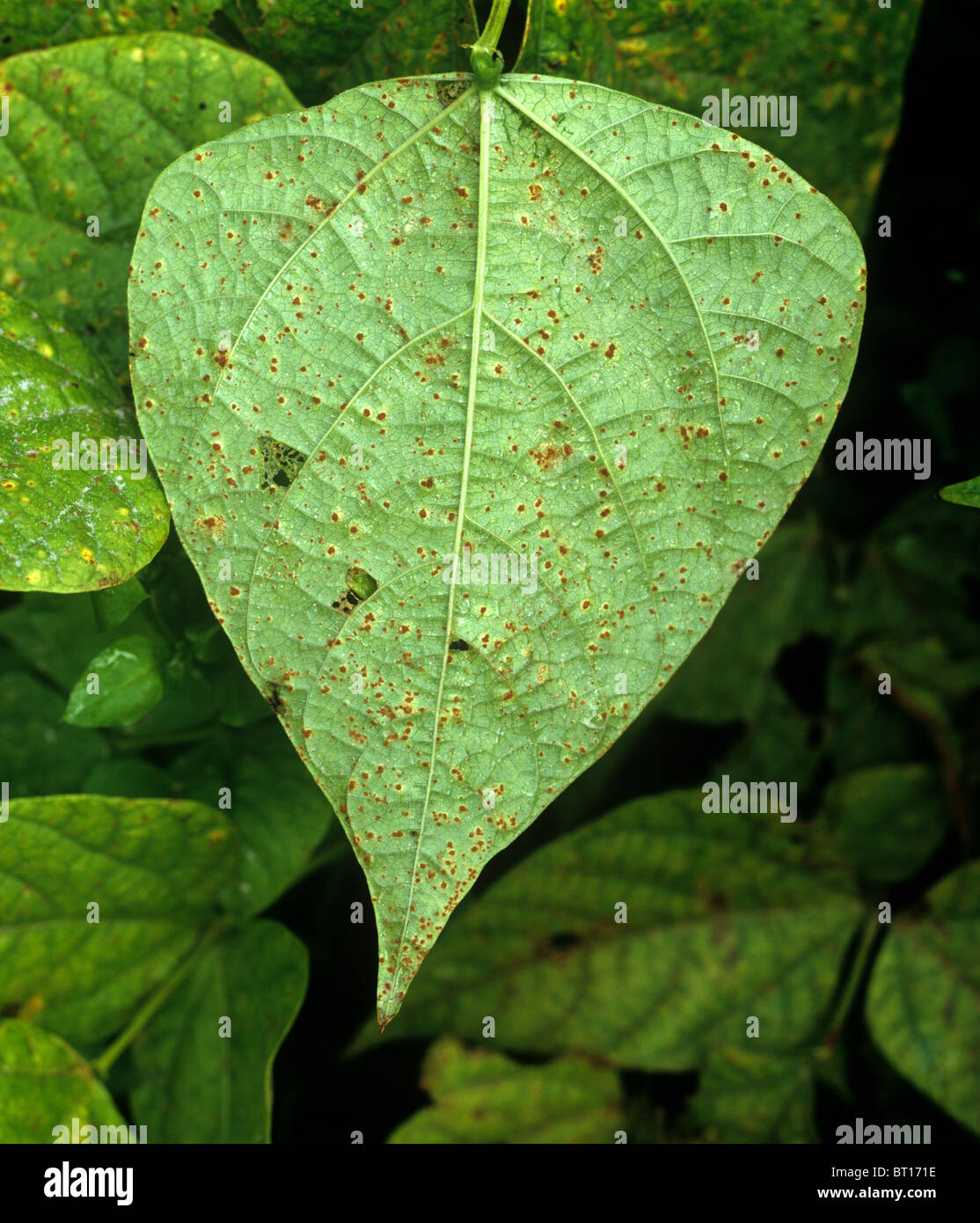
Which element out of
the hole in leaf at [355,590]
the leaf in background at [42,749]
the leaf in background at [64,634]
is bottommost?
the leaf in background at [42,749]

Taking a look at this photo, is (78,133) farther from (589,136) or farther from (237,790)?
(237,790)

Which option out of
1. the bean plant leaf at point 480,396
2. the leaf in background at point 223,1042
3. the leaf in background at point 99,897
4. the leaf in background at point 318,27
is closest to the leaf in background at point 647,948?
the leaf in background at point 223,1042

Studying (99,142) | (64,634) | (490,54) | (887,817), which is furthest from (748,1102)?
(99,142)

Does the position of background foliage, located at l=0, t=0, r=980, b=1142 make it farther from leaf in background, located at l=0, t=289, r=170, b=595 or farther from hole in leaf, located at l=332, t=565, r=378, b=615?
hole in leaf, located at l=332, t=565, r=378, b=615

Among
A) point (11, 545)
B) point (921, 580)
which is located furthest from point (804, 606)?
point (11, 545)

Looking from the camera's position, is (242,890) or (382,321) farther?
(242,890)

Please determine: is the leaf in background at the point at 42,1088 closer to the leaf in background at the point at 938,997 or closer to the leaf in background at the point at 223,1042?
the leaf in background at the point at 223,1042

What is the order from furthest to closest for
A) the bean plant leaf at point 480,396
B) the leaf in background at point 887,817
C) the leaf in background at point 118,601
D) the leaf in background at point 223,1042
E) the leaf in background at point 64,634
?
the leaf in background at point 887,817 < the leaf in background at point 64,634 < the leaf in background at point 223,1042 < the leaf in background at point 118,601 < the bean plant leaf at point 480,396
